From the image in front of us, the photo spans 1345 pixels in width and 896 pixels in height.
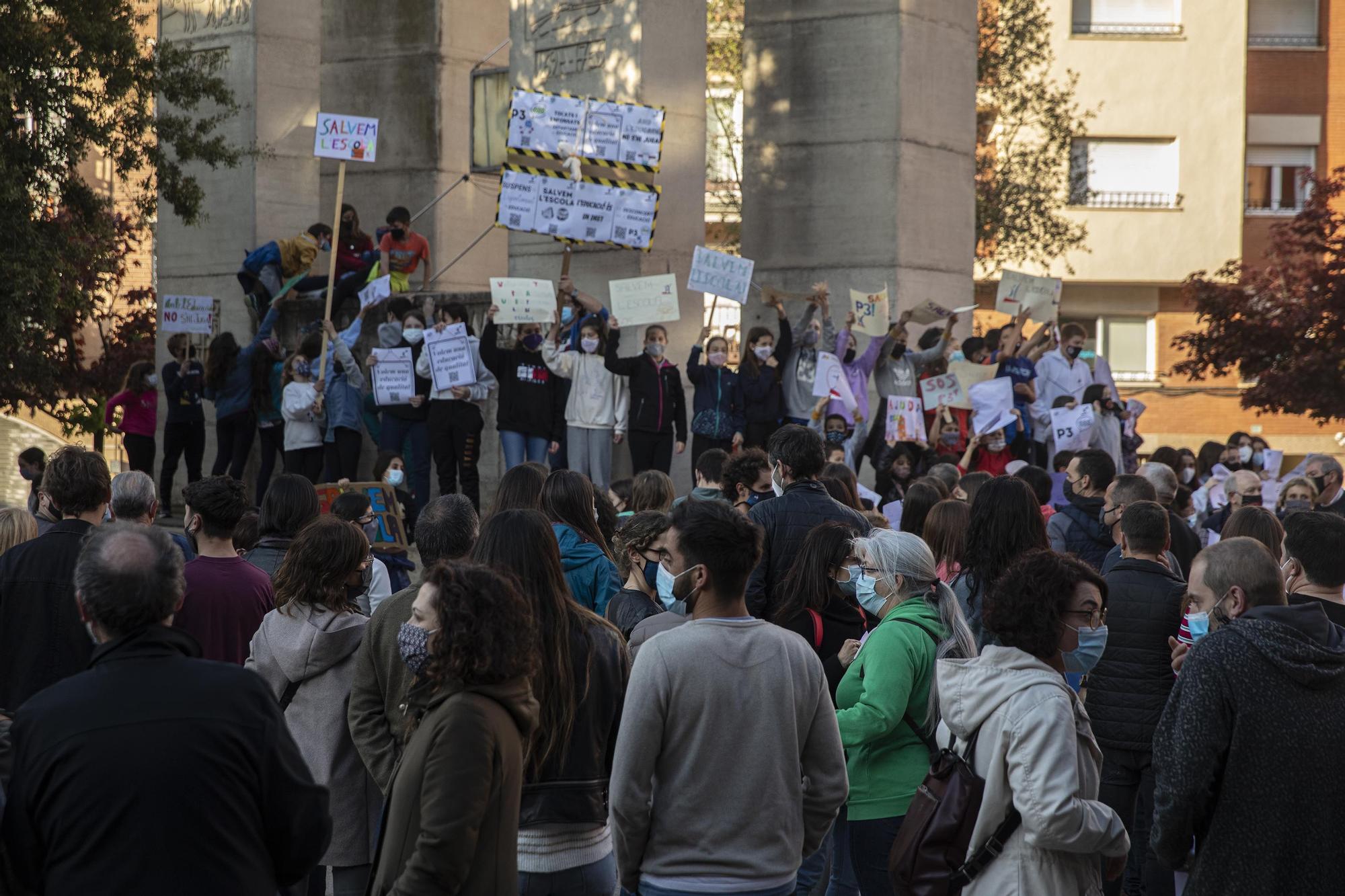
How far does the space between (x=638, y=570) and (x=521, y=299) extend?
8142mm

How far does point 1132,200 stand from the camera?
38094 mm

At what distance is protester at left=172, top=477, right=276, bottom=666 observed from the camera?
573 centimetres

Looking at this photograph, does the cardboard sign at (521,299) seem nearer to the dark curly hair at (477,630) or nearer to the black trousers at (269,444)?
the black trousers at (269,444)

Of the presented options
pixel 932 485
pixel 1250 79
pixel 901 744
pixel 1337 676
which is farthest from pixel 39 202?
pixel 1250 79

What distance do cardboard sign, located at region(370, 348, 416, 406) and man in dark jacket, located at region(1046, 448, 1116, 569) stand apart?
304 inches

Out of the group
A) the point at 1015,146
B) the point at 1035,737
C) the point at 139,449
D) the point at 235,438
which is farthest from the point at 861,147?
the point at 1015,146

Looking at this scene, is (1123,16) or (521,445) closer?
(521,445)

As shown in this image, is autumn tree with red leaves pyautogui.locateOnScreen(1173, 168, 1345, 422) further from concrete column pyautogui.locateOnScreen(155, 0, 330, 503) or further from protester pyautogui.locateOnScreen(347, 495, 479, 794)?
protester pyautogui.locateOnScreen(347, 495, 479, 794)

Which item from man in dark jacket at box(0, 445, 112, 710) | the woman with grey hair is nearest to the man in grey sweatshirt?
the woman with grey hair

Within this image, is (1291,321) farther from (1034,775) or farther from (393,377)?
(1034,775)

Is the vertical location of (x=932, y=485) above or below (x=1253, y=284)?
below

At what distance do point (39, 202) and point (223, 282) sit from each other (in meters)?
4.05

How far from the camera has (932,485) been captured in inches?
314

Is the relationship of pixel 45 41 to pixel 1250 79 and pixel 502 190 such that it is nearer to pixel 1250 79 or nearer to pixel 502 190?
pixel 502 190
